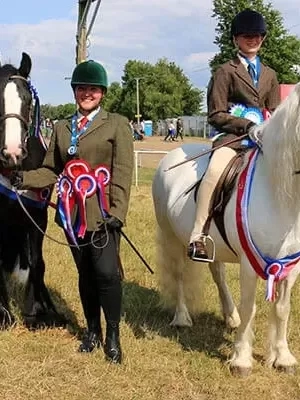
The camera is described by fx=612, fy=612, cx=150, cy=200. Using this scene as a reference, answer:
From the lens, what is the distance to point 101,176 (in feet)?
13.2

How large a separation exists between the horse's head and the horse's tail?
5.69 ft

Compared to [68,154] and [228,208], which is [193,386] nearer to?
[228,208]

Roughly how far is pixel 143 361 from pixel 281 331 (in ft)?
3.18

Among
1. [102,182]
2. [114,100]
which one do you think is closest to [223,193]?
[102,182]

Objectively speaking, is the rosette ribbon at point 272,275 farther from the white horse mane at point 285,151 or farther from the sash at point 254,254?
the white horse mane at point 285,151

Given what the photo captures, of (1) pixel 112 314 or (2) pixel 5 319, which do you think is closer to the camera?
(1) pixel 112 314

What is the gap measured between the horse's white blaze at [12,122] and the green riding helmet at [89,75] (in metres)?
0.44

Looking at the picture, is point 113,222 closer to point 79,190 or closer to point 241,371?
point 79,190

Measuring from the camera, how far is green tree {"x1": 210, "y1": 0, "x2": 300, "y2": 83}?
40.6 meters

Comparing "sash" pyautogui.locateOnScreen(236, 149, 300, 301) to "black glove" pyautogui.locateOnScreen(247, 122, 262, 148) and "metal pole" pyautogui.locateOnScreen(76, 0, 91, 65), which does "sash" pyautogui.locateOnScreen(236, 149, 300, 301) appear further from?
"metal pole" pyautogui.locateOnScreen(76, 0, 91, 65)

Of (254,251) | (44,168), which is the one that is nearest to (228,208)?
(254,251)

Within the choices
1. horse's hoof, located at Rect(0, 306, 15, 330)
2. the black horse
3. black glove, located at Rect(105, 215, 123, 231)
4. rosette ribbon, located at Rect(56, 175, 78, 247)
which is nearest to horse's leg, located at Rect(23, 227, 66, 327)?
the black horse

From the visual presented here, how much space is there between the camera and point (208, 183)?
412 centimetres

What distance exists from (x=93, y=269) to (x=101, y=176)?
2.19ft
